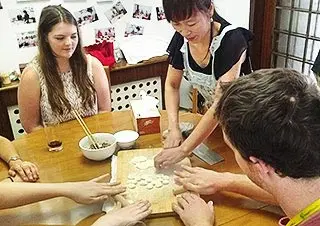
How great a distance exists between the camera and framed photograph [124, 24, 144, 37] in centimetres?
301

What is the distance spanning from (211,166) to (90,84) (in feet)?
3.13

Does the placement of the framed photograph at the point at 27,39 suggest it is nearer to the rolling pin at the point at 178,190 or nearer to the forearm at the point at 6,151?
the forearm at the point at 6,151

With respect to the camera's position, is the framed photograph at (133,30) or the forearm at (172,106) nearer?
the forearm at (172,106)

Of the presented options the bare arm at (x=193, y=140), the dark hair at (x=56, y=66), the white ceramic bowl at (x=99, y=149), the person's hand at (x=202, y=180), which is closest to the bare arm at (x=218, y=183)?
the person's hand at (x=202, y=180)

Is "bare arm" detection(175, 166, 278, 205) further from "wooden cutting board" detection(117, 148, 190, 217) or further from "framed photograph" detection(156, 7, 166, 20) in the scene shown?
"framed photograph" detection(156, 7, 166, 20)

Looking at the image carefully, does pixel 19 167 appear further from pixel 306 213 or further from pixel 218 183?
pixel 306 213

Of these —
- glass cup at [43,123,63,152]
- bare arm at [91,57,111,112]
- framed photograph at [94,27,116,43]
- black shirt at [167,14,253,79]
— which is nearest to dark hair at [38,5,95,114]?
bare arm at [91,57,111,112]

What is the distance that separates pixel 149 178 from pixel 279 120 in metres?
0.67

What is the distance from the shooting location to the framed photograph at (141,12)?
2969 mm

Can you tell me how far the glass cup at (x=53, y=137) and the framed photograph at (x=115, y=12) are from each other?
1.29m

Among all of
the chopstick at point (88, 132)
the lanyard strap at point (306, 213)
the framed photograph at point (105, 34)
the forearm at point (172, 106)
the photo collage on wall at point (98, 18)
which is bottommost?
the chopstick at point (88, 132)

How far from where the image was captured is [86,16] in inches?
111

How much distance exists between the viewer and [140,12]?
9.80 ft

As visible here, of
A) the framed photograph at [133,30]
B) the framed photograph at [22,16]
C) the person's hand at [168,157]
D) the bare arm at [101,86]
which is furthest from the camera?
the framed photograph at [133,30]
